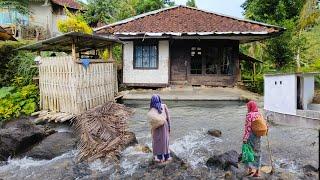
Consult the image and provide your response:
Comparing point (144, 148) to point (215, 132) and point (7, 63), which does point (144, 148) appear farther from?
point (7, 63)

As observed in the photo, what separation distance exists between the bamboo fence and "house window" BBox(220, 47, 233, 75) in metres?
8.37

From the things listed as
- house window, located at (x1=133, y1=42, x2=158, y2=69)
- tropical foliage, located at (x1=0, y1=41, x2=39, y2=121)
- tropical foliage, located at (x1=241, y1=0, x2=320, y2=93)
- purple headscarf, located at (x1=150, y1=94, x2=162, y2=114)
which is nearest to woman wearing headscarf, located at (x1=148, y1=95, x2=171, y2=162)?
purple headscarf, located at (x1=150, y1=94, x2=162, y2=114)

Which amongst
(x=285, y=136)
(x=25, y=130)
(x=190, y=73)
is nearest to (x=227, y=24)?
(x=190, y=73)

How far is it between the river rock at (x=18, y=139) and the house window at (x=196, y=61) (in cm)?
1178

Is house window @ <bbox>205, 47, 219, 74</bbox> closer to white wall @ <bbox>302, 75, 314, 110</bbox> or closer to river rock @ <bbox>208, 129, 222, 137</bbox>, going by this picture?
river rock @ <bbox>208, 129, 222, 137</bbox>

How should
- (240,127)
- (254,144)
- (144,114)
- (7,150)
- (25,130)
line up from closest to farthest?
(254,144), (7,150), (25,130), (240,127), (144,114)

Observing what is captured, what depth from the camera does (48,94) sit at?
13953mm

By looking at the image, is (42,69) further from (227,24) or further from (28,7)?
(28,7)

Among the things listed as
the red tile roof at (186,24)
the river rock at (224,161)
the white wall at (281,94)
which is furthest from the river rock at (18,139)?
the red tile roof at (186,24)

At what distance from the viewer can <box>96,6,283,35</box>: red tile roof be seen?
19094 mm

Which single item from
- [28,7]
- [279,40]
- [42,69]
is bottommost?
[42,69]

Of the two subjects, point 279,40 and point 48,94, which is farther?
point 279,40

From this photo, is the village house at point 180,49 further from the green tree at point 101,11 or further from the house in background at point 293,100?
the house in background at point 293,100

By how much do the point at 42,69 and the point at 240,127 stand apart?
7.76 m
